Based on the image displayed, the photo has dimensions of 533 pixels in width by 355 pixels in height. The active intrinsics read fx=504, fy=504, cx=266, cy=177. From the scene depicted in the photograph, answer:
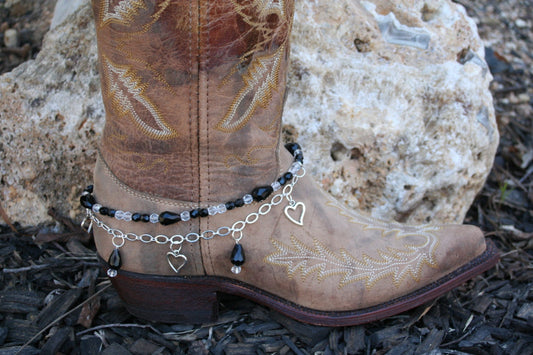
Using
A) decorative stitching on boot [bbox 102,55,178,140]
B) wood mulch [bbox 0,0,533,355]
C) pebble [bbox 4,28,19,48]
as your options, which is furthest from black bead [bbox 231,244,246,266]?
pebble [bbox 4,28,19,48]

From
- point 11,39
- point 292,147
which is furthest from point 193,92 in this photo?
point 11,39

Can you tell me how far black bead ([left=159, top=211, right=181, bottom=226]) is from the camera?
143 cm

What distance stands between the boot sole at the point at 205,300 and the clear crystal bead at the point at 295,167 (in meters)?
0.38

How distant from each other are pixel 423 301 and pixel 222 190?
0.73m

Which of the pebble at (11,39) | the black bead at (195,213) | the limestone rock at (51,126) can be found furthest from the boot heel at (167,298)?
the pebble at (11,39)

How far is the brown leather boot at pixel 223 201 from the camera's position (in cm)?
125

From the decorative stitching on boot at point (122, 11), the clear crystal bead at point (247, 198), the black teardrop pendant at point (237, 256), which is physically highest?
the decorative stitching on boot at point (122, 11)

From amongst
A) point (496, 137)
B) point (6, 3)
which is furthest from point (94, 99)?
point (496, 137)

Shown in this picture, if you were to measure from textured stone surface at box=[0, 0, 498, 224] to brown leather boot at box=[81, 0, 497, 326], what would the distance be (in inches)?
14.1

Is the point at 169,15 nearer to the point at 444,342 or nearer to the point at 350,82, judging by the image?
the point at 350,82

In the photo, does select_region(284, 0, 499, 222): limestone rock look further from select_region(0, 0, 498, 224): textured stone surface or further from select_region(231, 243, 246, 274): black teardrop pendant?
select_region(231, 243, 246, 274): black teardrop pendant

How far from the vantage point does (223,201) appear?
1.47m

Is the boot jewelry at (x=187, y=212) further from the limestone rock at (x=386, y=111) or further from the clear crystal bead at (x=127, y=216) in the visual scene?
the limestone rock at (x=386, y=111)

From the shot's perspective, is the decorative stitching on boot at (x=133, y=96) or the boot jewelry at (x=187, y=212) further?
the boot jewelry at (x=187, y=212)
